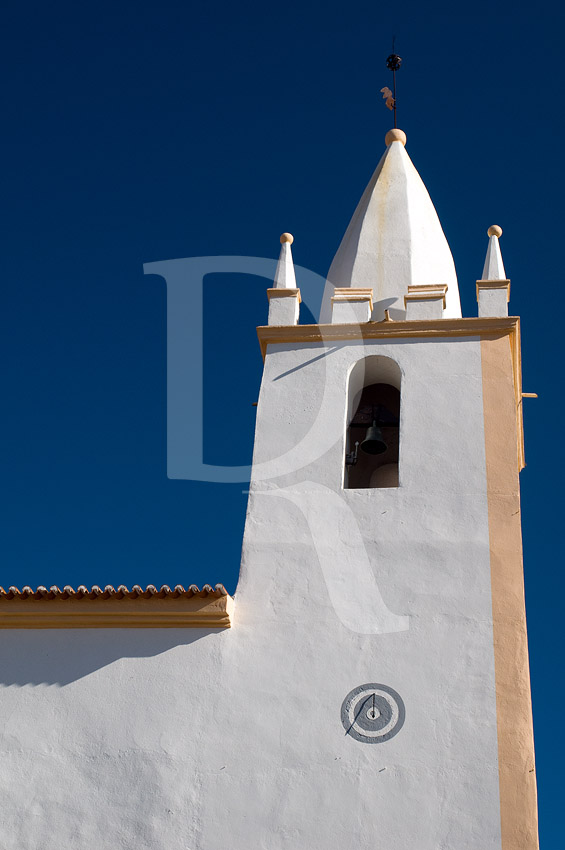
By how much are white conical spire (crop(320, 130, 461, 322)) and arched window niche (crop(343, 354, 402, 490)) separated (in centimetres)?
80

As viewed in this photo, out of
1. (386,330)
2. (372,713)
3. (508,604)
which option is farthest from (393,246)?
(372,713)

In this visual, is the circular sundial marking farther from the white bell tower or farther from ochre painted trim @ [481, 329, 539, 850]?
ochre painted trim @ [481, 329, 539, 850]

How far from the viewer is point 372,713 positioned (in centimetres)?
1056

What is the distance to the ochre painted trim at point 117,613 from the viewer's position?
11.2 metres

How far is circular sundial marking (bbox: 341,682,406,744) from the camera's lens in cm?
1045

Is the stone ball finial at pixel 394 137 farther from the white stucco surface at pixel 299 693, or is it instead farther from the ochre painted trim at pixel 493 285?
the white stucco surface at pixel 299 693

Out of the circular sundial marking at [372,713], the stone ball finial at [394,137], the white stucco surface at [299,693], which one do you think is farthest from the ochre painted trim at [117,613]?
the stone ball finial at [394,137]

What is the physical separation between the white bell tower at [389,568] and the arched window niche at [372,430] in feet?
0.08

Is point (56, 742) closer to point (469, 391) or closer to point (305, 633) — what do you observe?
point (305, 633)

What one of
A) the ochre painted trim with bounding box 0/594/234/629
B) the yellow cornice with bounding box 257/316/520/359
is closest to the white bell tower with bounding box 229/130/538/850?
the yellow cornice with bounding box 257/316/520/359

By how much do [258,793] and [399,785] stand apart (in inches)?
45.1

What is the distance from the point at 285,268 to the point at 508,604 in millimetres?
5023

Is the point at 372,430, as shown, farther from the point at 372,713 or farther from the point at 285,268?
the point at 372,713

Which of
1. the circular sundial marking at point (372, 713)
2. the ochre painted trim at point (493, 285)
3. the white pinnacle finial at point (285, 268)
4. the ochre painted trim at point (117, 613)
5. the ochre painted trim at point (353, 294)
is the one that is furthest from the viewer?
the white pinnacle finial at point (285, 268)
